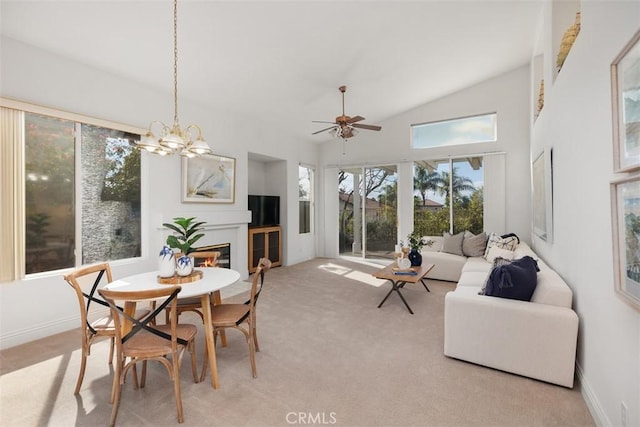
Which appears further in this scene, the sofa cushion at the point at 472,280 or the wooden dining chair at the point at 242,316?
the sofa cushion at the point at 472,280

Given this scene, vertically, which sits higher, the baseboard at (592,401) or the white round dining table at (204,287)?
the white round dining table at (204,287)

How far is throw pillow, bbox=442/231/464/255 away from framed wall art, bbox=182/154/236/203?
4.02 m

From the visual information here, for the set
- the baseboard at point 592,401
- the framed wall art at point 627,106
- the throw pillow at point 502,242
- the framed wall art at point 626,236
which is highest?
the framed wall art at point 627,106

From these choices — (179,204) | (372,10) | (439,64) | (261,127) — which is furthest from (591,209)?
(261,127)

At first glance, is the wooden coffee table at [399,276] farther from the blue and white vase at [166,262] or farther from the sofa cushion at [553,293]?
the blue and white vase at [166,262]

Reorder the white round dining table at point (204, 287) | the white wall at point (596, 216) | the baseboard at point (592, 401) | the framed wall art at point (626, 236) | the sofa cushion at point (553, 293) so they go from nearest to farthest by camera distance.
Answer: the framed wall art at point (626, 236) → the white wall at point (596, 216) → the baseboard at point (592, 401) → the white round dining table at point (204, 287) → the sofa cushion at point (553, 293)

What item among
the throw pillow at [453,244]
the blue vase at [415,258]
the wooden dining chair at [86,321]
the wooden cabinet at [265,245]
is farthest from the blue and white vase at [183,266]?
the throw pillow at [453,244]

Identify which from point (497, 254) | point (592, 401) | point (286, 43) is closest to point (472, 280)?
point (497, 254)

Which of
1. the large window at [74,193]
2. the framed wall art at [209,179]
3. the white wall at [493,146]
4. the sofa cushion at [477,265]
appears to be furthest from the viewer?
the white wall at [493,146]

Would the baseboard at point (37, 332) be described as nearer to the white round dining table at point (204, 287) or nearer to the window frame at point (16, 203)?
the window frame at point (16, 203)

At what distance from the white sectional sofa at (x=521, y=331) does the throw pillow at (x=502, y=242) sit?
2.15 metres

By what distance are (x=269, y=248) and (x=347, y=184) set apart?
2.58 m

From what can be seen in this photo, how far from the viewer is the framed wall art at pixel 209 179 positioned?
4.32m

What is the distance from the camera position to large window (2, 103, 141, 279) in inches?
113
